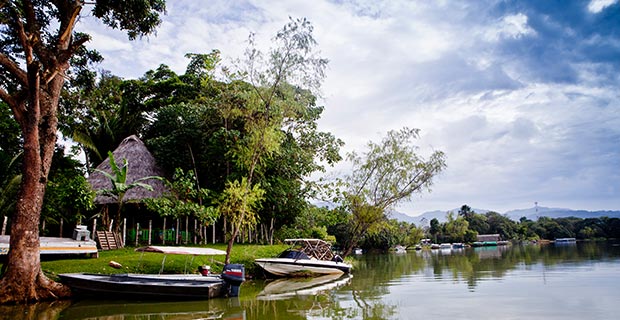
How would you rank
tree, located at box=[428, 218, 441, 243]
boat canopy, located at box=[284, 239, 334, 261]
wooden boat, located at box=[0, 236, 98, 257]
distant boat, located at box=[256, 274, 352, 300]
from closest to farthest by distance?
distant boat, located at box=[256, 274, 352, 300] → wooden boat, located at box=[0, 236, 98, 257] → boat canopy, located at box=[284, 239, 334, 261] → tree, located at box=[428, 218, 441, 243]

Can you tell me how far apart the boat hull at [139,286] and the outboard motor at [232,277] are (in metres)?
0.52

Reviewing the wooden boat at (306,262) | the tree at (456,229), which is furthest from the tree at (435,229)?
the wooden boat at (306,262)

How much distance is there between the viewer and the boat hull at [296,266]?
56.8 ft

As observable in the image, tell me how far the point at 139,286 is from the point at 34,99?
588cm

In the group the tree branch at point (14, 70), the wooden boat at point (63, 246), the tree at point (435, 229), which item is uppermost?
the tree branch at point (14, 70)

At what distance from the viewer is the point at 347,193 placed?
24.2 metres

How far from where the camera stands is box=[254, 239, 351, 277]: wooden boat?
1739 cm

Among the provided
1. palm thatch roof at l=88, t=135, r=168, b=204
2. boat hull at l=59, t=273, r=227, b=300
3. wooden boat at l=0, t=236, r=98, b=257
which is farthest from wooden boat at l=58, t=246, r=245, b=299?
palm thatch roof at l=88, t=135, r=168, b=204

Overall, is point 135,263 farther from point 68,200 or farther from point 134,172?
point 134,172

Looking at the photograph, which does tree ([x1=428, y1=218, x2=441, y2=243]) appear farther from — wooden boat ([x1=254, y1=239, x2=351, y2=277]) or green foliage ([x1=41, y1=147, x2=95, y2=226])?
green foliage ([x1=41, y1=147, x2=95, y2=226])

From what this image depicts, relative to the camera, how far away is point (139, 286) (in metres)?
11.6

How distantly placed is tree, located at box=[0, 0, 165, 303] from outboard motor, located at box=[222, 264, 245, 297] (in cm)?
442

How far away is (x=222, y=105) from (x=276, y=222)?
8.22 metres

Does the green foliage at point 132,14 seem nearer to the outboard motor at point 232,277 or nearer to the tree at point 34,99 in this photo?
the tree at point 34,99
